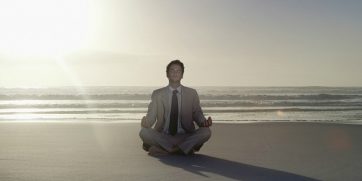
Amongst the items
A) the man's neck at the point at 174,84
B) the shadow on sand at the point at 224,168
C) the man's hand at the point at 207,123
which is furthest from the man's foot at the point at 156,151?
the man's neck at the point at 174,84

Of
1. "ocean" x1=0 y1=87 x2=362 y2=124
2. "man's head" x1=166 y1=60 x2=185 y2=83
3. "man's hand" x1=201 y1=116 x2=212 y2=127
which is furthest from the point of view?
"ocean" x1=0 y1=87 x2=362 y2=124

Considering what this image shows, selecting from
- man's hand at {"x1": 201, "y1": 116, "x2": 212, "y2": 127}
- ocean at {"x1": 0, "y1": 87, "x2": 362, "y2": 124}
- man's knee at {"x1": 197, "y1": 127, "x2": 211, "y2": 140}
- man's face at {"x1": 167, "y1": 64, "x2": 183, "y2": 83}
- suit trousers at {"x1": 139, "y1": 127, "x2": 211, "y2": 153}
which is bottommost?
ocean at {"x1": 0, "y1": 87, "x2": 362, "y2": 124}

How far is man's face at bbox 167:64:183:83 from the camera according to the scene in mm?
8211

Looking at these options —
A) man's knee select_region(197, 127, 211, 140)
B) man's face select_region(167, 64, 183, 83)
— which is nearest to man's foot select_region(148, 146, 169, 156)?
A: man's knee select_region(197, 127, 211, 140)

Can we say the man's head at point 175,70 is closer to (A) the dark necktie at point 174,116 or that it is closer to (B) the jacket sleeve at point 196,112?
(A) the dark necktie at point 174,116

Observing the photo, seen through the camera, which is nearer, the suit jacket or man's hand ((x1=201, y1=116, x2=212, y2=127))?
man's hand ((x1=201, y1=116, x2=212, y2=127))

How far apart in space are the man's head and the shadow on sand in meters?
1.26

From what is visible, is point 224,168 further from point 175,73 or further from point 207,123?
point 175,73

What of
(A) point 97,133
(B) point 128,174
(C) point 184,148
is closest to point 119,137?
(A) point 97,133

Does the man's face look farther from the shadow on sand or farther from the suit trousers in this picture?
the shadow on sand

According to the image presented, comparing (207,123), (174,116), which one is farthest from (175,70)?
(207,123)

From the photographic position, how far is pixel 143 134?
866cm

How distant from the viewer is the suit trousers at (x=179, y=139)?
8430 millimetres

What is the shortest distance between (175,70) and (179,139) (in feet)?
3.80
